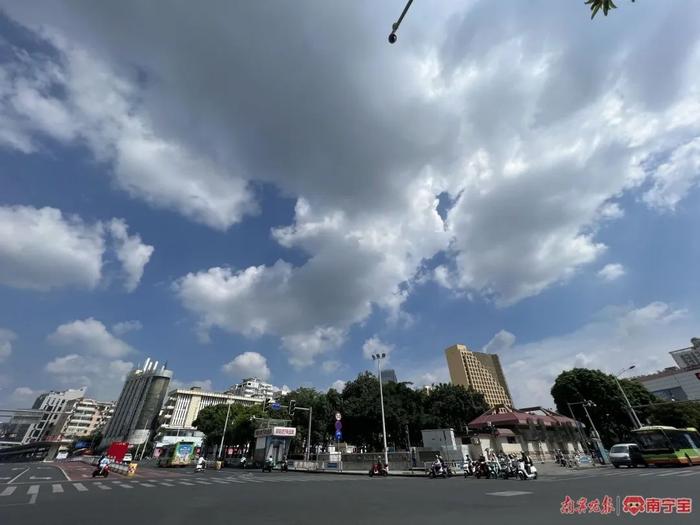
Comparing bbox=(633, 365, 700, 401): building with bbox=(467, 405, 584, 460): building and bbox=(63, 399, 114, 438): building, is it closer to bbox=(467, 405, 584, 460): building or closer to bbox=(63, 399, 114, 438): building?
bbox=(467, 405, 584, 460): building

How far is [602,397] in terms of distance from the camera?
48.3 m

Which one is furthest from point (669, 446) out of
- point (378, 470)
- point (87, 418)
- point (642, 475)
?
point (87, 418)

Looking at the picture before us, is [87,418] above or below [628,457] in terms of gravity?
above

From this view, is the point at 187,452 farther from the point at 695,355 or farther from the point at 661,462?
the point at 695,355

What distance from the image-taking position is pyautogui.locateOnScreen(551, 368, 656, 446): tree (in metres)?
48.2

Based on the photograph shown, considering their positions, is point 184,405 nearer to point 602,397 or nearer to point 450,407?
point 450,407

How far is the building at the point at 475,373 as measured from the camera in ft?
412

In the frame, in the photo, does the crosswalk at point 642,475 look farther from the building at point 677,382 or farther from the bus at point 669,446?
the building at point 677,382

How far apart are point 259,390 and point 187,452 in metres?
102

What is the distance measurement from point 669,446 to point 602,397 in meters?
27.8

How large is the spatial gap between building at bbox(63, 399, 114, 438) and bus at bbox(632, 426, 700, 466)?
167426 millimetres

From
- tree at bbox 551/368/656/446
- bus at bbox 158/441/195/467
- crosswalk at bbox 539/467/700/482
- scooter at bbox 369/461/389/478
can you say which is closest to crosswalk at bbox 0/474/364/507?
scooter at bbox 369/461/389/478

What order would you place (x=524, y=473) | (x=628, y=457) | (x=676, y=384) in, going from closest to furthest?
(x=524, y=473) → (x=628, y=457) → (x=676, y=384)

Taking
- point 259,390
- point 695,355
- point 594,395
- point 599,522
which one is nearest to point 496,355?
point 695,355
